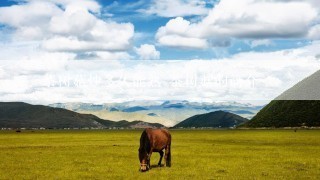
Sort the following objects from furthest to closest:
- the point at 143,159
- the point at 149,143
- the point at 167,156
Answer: the point at 167,156, the point at 149,143, the point at 143,159

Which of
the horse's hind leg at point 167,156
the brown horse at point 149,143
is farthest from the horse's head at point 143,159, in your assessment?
the horse's hind leg at point 167,156

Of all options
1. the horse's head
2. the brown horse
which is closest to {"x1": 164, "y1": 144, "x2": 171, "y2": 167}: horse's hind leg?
the brown horse

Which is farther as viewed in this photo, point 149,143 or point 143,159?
point 149,143

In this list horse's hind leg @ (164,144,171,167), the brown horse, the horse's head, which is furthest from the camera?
horse's hind leg @ (164,144,171,167)

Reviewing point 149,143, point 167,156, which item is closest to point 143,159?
point 149,143

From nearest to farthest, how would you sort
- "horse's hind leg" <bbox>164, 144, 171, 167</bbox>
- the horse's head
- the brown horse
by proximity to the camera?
the horse's head, the brown horse, "horse's hind leg" <bbox>164, 144, 171, 167</bbox>

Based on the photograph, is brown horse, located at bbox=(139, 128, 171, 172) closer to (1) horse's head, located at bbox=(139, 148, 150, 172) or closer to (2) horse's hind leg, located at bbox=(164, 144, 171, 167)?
(1) horse's head, located at bbox=(139, 148, 150, 172)

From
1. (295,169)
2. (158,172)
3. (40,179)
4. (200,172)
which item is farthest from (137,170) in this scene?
(295,169)

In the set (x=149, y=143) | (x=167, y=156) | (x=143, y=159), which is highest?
(x=149, y=143)

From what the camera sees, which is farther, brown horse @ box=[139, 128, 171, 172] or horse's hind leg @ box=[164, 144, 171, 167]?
horse's hind leg @ box=[164, 144, 171, 167]

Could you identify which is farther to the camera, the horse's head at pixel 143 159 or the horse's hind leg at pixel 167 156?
the horse's hind leg at pixel 167 156

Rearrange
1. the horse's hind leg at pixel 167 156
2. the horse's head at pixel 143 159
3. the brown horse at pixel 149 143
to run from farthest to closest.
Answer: the horse's hind leg at pixel 167 156 → the brown horse at pixel 149 143 → the horse's head at pixel 143 159

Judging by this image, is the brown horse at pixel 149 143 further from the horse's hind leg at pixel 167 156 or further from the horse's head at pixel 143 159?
the horse's hind leg at pixel 167 156

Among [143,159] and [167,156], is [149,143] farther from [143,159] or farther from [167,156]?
[167,156]
